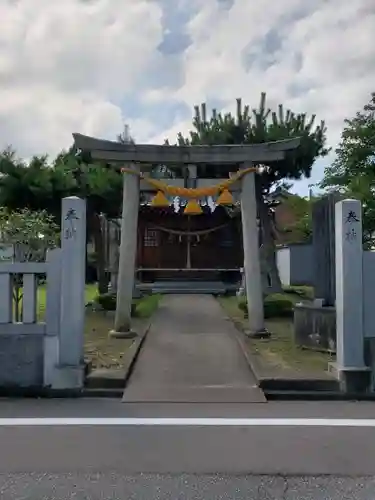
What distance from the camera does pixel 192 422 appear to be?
4.82 m

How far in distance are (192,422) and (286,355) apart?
3176 mm

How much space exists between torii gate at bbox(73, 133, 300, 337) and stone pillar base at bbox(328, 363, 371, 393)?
3.43 meters

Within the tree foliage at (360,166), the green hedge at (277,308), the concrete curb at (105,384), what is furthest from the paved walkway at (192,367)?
the tree foliage at (360,166)

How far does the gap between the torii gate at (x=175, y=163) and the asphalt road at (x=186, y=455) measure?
13.3ft

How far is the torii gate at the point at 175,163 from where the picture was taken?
9258 millimetres

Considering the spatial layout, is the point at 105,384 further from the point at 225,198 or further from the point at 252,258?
the point at 225,198

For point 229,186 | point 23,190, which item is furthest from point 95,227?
point 229,186

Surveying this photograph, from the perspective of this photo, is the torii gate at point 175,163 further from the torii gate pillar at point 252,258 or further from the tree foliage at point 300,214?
the tree foliage at point 300,214

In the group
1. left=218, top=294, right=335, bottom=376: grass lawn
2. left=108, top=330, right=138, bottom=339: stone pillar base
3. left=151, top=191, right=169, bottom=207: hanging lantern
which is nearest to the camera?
left=218, top=294, right=335, bottom=376: grass lawn

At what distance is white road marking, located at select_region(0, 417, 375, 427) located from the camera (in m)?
4.77

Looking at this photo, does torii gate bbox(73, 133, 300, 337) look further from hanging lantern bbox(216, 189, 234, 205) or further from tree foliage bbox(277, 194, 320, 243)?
tree foliage bbox(277, 194, 320, 243)

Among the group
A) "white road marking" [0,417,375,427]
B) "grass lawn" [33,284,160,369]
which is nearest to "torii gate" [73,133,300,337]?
"grass lawn" [33,284,160,369]

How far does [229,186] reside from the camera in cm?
955

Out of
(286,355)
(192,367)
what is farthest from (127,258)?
(286,355)
